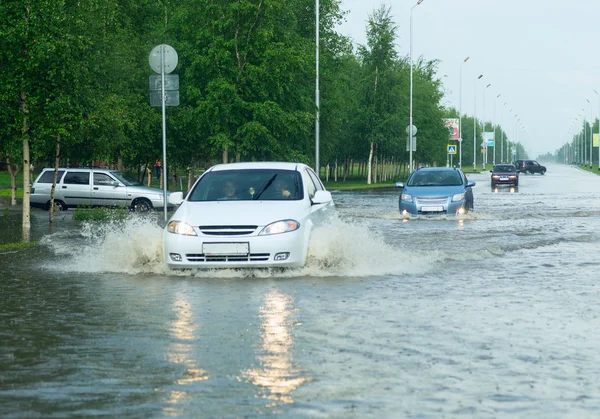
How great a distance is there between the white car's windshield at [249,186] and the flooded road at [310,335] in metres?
0.87

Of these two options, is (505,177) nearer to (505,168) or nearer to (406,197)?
(505,168)

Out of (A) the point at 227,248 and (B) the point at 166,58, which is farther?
(B) the point at 166,58

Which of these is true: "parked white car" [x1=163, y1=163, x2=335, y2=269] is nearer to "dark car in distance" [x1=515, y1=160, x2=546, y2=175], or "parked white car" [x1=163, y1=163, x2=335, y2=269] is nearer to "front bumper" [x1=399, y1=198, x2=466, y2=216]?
"front bumper" [x1=399, y1=198, x2=466, y2=216]

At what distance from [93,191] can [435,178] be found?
40.1ft

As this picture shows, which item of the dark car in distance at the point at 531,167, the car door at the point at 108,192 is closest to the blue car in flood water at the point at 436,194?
the car door at the point at 108,192

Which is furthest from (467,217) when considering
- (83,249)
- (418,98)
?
(418,98)

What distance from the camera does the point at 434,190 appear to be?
1144 inches

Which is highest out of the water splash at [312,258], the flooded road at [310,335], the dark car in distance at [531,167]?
the dark car in distance at [531,167]

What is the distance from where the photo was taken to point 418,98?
322 ft

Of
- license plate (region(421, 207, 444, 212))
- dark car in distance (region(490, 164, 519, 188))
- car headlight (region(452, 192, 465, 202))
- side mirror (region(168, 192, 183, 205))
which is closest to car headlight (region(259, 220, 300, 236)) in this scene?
side mirror (region(168, 192, 183, 205))

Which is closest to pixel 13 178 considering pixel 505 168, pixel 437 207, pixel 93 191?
pixel 93 191

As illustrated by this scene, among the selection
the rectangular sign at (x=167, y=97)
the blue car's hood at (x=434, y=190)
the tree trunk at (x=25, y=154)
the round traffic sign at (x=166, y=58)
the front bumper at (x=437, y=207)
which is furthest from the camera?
the blue car's hood at (x=434, y=190)

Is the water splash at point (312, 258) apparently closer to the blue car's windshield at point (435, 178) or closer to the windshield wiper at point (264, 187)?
the windshield wiper at point (264, 187)

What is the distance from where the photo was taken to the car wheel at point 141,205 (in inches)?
1423
